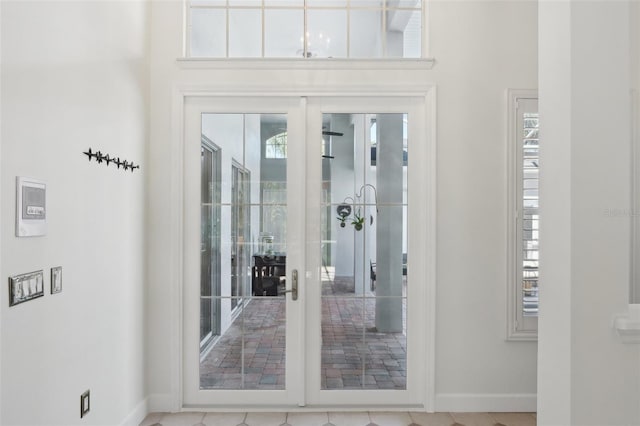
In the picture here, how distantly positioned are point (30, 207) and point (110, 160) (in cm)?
68

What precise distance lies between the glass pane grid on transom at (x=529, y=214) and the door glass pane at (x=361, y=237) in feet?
2.62

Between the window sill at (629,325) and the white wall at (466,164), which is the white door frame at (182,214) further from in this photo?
the window sill at (629,325)

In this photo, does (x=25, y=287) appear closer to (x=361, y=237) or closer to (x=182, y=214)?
(x=182, y=214)

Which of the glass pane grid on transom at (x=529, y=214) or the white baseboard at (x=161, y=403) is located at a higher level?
the glass pane grid on transom at (x=529, y=214)

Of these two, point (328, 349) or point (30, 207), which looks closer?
point (30, 207)

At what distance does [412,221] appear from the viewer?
2975 millimetres

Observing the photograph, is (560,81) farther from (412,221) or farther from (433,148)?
(412,221)

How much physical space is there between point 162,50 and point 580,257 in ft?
8.93

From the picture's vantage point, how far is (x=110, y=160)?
227cm

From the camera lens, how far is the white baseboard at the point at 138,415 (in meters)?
2.59

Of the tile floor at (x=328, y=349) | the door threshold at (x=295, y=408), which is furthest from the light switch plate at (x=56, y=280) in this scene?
the door threshold at (x=295, y=408)

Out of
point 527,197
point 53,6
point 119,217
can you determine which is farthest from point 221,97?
point 527,197

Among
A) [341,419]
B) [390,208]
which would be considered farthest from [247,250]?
[341,419]

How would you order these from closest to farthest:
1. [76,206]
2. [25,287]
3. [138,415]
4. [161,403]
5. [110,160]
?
1. [25,287]
2. [76,206]
3. [110,160]
4. [138,415]
5. [161,403]
